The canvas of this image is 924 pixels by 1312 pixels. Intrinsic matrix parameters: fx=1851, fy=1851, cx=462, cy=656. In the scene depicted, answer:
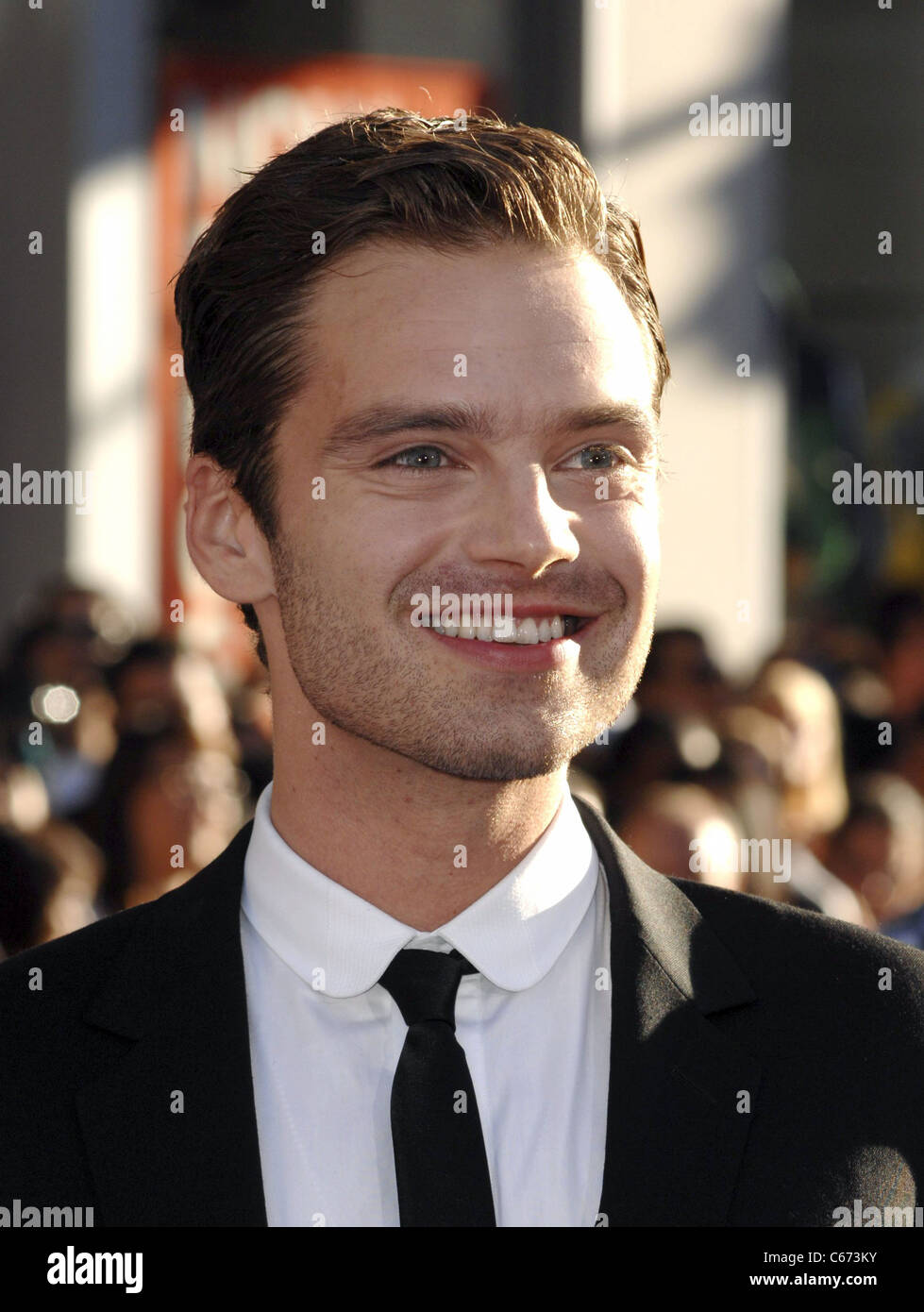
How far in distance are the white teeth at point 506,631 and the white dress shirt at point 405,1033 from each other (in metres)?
0.27

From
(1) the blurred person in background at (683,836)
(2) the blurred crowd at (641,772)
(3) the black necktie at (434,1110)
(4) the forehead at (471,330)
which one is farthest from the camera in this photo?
(2) the blurred crowd at (641,772)

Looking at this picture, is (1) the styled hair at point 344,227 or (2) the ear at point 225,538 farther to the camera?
(2) the ear at point 225,538

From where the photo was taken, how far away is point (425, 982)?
2.22 meters

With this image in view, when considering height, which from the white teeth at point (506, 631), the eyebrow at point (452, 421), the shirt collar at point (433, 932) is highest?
the eyebrow at point (452, 421)

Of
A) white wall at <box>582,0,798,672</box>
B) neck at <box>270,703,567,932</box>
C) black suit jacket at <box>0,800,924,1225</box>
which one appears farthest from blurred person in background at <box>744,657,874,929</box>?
neck at <box>270,703,567,932</box>

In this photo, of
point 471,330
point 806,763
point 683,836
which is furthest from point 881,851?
point 471,330

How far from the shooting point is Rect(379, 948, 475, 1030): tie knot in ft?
7.22

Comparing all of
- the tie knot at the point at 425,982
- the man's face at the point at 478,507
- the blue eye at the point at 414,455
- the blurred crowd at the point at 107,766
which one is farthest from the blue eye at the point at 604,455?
the blurred crowd at the point at 107,766

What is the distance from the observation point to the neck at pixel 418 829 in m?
2.30

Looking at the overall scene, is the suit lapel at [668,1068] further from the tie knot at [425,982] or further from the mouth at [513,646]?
the mouth at [513,646]

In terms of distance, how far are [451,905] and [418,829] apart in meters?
0.10

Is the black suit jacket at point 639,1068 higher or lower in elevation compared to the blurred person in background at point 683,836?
lower

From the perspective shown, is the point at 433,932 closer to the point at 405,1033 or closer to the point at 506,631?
the point at 405,1033
